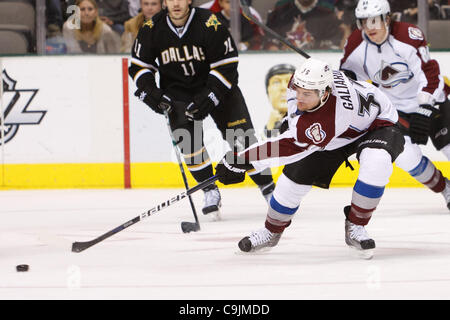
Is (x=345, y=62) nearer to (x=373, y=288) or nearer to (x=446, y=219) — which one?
(x=446, y=219)

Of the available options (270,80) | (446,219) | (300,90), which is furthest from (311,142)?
(270,80)

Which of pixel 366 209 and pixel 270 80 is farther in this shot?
pixel 270 80

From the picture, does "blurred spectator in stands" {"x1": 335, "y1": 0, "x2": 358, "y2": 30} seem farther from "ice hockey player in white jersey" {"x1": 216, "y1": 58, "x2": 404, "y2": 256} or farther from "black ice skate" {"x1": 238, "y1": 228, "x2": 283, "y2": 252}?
"black ice skate" {"x1": 238, "y1": 228, "x2": 283, "y2": 252}

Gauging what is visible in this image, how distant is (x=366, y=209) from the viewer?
10.4 feet

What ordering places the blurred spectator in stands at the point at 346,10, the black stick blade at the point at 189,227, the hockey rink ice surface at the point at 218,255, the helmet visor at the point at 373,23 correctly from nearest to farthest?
1. the hockey rink ice surface at the point at 218,255
2. the black stick blade at the point at 189,227
3. the helmet visor at the point at 373,23
4. the blurred spectator in stands at the point at 346,10

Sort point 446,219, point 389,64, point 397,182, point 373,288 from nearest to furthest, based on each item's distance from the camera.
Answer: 1. point 373,288
2. point 446,219
3. point 389,64
4. point 397,182

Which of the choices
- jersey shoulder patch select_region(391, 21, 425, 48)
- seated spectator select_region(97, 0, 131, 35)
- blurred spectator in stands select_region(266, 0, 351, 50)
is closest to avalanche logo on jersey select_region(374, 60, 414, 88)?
jersey shoulder patch select_region(391, 21, 425, 48)

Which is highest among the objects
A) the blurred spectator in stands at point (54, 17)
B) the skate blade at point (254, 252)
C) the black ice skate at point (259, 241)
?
the black ice skate at point (259, 241)

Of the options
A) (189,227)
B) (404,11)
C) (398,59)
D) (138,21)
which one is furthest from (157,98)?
(404,11)

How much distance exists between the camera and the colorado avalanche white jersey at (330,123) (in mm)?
3039

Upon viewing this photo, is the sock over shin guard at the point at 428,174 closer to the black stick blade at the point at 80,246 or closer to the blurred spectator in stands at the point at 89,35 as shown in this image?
the black stick blade at the point at 80,246

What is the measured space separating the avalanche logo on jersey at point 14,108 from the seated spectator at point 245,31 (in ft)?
4.34

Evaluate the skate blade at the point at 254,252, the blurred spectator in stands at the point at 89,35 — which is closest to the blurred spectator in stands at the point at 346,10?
the blurred spectator in stands at the point at 89,35

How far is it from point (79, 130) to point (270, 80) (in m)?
1.29
